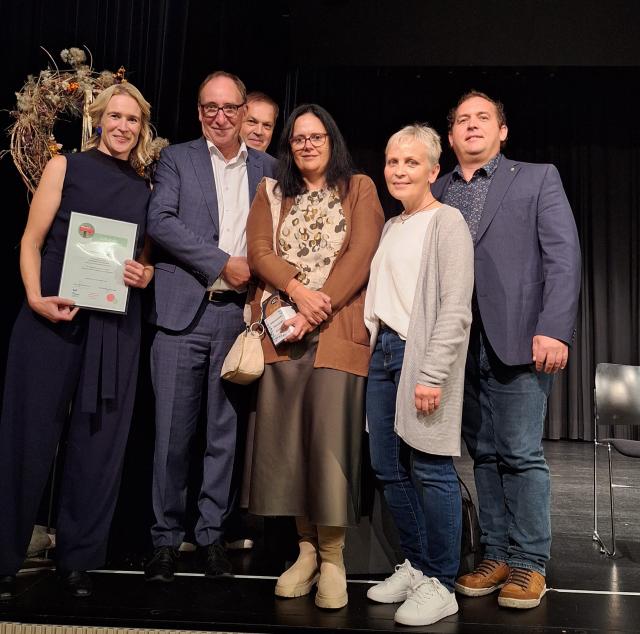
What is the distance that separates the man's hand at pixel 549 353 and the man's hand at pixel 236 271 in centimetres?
107

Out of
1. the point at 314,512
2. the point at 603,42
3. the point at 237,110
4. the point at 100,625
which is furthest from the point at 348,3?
the point at 100,625

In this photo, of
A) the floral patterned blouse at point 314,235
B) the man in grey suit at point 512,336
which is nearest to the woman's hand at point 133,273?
the floral patterned blouse at point 314,235

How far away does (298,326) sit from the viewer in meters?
2.44

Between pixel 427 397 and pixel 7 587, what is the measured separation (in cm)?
157

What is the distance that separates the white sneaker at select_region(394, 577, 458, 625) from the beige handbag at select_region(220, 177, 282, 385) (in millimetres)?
880

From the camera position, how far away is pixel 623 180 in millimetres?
8305

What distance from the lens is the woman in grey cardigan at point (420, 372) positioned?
7.47ft

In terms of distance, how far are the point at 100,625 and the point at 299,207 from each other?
151cm

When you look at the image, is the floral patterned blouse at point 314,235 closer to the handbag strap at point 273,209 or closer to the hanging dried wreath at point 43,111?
the handbag strap at point 273,209

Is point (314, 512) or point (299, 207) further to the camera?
point (299, 207)

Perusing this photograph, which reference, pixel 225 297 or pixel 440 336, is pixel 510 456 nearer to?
pixel 440 336

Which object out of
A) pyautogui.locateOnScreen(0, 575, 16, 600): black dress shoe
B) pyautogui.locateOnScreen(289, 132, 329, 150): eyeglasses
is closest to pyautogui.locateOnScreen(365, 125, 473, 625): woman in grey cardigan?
pyautogui.locateOnScreen(289, 132, 329, 150): eyeglasses

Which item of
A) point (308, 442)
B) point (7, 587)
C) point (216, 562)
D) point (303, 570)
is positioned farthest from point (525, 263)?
point (7, 587)

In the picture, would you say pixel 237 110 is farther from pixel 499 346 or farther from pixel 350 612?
pixel 350 612
